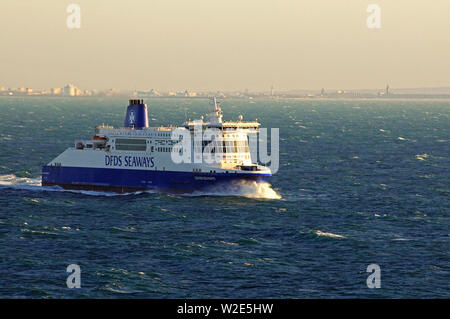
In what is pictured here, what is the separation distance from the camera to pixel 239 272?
43.2 metres

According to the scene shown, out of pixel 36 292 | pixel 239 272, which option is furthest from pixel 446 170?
pixel 36 292

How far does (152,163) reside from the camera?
71.6 m

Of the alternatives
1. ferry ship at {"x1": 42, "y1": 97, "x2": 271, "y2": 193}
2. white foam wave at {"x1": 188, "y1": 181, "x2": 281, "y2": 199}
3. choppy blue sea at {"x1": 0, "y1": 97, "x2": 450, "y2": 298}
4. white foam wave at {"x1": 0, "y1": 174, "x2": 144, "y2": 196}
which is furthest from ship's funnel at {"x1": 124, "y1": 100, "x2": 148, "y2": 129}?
white foam wave at {"x1": 188, "y1": 181, "x2": 281, "y2": 199}

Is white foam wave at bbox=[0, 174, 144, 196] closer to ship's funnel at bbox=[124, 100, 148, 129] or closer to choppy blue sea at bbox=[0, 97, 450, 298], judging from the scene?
choppy blue sea at bbox=[0, 97, 450, 298]

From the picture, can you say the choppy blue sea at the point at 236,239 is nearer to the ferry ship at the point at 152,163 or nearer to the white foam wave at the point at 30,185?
the white foam wave at the point at 30,185

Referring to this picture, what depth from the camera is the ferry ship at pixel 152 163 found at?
6919 cm

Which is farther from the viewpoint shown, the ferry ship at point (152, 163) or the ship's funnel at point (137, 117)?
the ship's funnel at point (137, 117)

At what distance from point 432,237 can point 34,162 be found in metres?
57.1

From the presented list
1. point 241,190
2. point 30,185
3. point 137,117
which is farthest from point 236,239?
point 30,185

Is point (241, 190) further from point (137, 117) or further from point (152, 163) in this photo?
point (137, 117)

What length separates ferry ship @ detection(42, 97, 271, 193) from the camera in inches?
2724

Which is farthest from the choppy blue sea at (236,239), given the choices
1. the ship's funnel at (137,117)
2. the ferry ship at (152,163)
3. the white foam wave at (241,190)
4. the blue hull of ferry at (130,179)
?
the ship's funnel at (137,117)

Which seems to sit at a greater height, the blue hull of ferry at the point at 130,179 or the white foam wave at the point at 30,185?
the blue hull of ferry at the point at 130,179

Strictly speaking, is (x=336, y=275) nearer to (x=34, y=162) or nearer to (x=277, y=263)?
(x=277, y=263)
